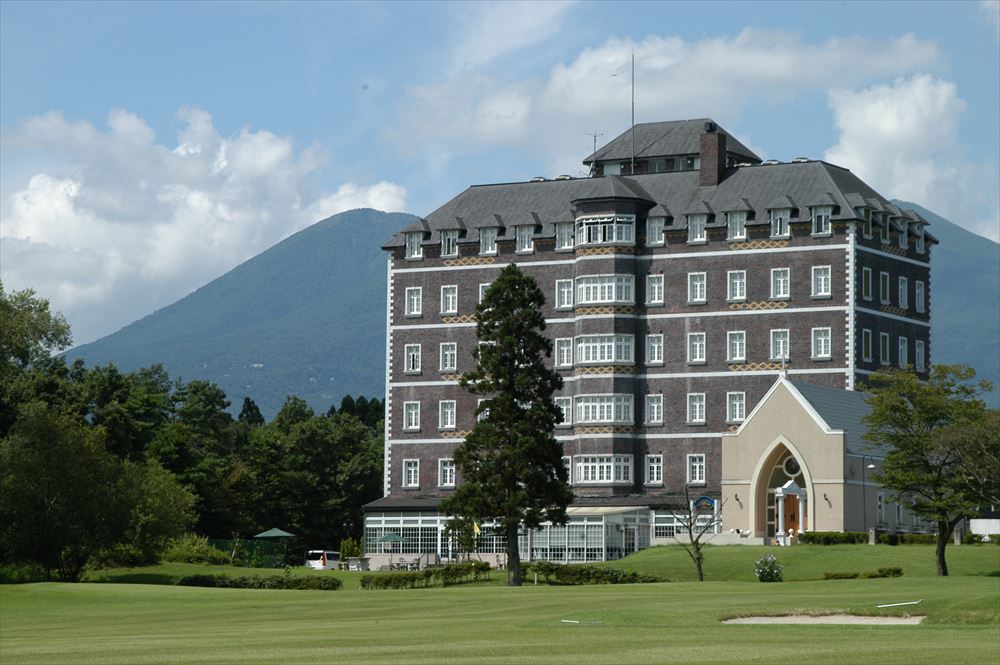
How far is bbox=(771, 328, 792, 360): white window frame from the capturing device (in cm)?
10800

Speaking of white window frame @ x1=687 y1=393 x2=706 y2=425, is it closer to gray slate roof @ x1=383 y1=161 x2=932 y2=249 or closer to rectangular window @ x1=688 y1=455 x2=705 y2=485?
rectangular window @ x1=688 y1=455 x2=705 y2=485

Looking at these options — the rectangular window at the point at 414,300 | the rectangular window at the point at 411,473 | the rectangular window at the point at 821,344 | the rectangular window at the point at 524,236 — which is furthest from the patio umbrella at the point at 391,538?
the rectangular window at the point at 821,344

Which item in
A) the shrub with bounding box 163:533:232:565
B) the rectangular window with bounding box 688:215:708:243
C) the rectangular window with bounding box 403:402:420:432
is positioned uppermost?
the rectangular window with bounding box 688:215:708:243

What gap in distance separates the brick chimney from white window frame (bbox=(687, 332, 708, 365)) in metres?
9.88

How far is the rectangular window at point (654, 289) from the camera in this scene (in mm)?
112188

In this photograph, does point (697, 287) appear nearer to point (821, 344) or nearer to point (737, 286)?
point (737, 286)

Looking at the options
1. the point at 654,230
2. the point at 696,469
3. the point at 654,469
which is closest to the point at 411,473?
the point at 654,469

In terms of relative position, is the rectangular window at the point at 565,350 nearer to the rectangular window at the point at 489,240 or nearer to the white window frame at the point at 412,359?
the rectangular window at the point at 489,240

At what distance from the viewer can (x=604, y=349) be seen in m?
112

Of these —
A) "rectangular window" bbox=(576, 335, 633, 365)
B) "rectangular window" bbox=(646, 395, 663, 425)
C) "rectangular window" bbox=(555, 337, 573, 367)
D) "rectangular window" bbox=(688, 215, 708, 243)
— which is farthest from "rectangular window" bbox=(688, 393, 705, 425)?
"rectangular window" bbox=(688, 215, 708, 243)

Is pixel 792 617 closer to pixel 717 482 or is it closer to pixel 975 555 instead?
pixel 975 555

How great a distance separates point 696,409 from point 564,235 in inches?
558

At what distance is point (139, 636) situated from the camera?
142ft

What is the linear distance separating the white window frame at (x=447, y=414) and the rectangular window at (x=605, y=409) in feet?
32.0
